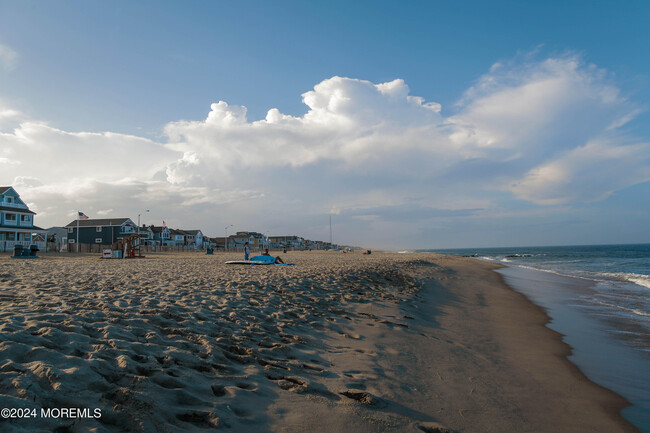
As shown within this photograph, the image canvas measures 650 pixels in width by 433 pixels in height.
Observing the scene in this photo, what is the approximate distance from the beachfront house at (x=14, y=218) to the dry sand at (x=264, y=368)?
43.5m

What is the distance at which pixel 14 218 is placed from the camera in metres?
41.9

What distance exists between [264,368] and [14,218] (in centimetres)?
5305

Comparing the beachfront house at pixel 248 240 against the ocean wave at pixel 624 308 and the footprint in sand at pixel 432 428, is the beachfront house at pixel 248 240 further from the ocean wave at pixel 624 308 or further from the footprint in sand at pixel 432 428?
the footprint in sand at pixel 432 428

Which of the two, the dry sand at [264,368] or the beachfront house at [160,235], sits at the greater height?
the beachfront house at [160,235]

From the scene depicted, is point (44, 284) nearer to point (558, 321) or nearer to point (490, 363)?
point (490, 363)

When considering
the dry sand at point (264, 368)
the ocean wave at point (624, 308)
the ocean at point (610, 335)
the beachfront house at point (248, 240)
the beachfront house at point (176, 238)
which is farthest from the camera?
the beachfront house at point (248, 240)

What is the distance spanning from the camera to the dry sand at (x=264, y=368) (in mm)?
3109

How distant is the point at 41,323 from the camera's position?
4516 mm

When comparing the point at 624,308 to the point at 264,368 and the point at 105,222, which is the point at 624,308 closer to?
the point at 264,368

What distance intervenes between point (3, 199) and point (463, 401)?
53946 mm

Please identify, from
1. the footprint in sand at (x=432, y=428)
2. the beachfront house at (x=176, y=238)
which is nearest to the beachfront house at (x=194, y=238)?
the beachfront house at (x=176, y=238)

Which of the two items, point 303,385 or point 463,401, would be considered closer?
point 303,385

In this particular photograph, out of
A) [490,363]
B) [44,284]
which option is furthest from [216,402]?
[44,284]

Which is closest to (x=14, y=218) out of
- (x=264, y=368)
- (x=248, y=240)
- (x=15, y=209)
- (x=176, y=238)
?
(x=15, y=209)
